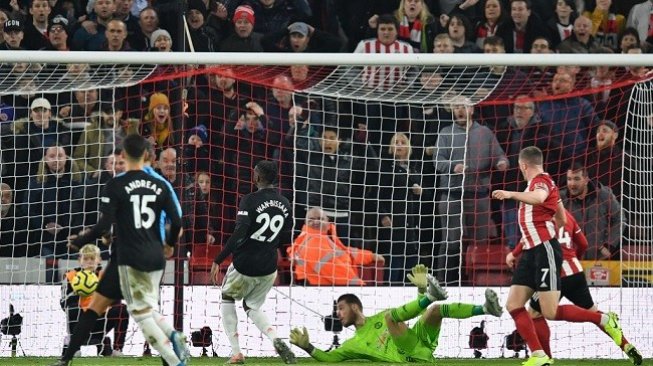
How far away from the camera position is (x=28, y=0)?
52.5ft

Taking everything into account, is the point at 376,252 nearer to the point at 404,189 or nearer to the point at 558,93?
the point at 404,189

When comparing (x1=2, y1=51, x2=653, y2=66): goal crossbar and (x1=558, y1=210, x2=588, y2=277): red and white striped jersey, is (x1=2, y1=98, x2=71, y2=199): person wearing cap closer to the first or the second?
(x1=2, y1=51, x2=653, y2=66): goal crossbar

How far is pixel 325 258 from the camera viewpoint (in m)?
13.2

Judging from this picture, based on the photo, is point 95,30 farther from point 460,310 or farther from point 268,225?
point 460,310

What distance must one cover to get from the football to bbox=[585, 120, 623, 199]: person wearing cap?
5205 millimetres

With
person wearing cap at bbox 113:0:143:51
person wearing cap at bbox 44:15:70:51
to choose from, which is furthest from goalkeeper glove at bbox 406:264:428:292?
person wearing cap at bbox 44:15:70:51

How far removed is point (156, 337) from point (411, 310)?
3.22m

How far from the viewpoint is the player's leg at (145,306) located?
9.02 metres

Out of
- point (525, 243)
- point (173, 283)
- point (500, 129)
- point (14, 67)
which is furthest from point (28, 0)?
point (525, 243)

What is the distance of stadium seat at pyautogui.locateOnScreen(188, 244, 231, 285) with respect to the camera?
42.6ft

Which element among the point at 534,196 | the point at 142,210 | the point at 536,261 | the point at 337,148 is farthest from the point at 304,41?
the point at 142,210

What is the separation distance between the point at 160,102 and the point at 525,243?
444 cm

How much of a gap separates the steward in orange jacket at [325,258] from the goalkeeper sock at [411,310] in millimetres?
1478

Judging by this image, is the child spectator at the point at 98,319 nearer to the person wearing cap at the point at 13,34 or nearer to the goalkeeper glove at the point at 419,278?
the goalkeeper glove at the point at 419,278
